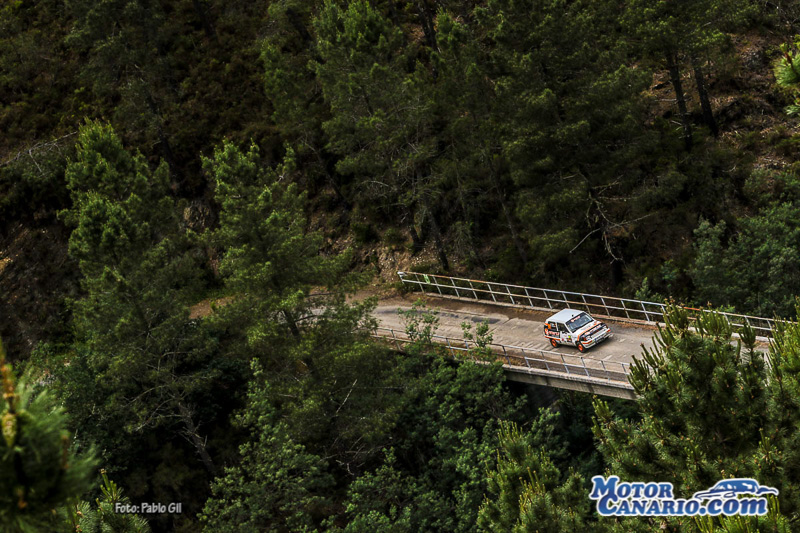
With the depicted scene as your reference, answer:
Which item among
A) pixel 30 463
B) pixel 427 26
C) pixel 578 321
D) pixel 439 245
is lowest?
pixel 439 245

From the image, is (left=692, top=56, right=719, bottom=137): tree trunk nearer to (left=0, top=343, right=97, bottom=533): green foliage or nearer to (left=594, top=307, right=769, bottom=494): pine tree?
(left=594, top=307, right=769, bottom=494): pine tree

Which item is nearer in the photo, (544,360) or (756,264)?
(544,360)

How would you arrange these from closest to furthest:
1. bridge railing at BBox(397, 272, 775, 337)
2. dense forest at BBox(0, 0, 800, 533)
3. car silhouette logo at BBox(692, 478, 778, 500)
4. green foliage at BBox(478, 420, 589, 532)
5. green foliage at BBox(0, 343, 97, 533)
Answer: green foliage at BBox(0, 343, 97, 533)
car silhouette logo at BBox(692, 478, 778, 500)
green foliage at BBox(478, 420, 589, 532)
dense forest at BBox(0, 0, 800, 533)
bridge railing at BBox(397, 272, 775, 337)

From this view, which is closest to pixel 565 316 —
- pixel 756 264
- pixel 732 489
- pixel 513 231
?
pixel 513 231

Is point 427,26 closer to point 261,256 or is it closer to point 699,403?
point 261,256

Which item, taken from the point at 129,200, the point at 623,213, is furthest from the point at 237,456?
the point at 623,213

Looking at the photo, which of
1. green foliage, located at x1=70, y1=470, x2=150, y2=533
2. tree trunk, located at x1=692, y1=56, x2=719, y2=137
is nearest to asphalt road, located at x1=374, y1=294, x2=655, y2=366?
tree trunk, located at x1=692, y1=56, x2=719, y2=137
